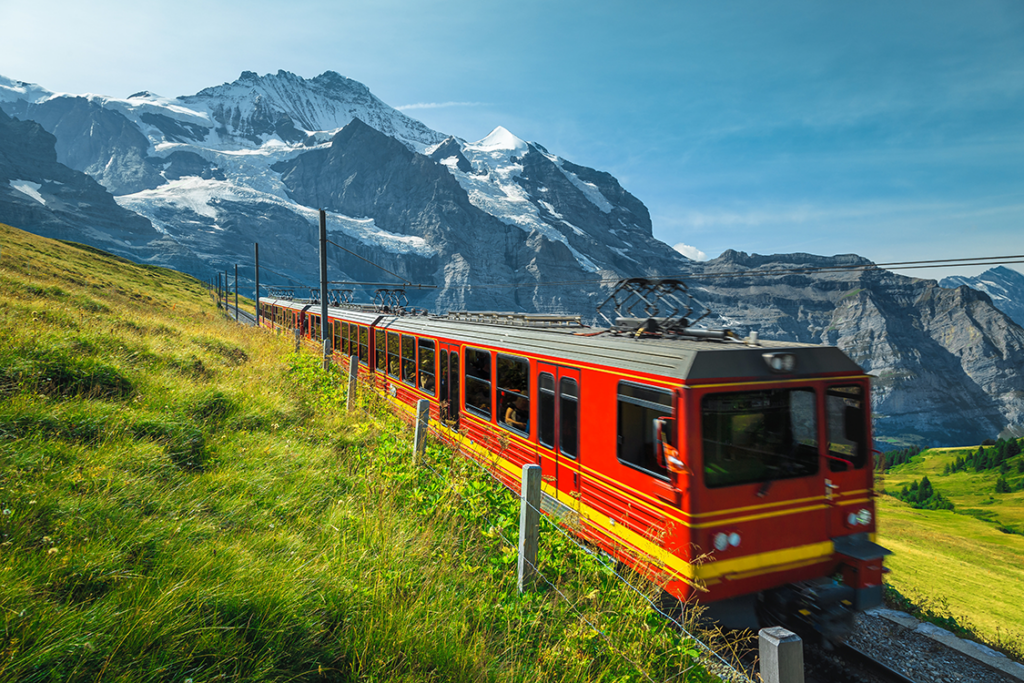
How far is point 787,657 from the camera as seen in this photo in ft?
7.52

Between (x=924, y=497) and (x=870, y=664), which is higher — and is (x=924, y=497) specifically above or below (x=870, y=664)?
below

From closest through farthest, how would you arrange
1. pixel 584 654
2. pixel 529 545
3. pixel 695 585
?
1. pixel 584 654
2. pixel 529 545
3. pixel 695 585

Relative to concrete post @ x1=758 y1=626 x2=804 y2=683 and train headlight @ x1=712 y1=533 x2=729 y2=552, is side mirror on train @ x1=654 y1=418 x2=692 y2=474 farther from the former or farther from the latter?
concrete post @ x1=758 y1=626 x2=804 y2=683

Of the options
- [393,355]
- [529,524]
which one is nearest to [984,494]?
[393,355]

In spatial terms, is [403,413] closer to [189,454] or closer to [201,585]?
[189,454]

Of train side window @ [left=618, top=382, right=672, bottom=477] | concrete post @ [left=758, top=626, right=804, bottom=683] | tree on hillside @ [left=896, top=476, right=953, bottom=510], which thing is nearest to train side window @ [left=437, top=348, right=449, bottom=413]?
train side window @ [left=618, top=382, right=672, bottom=477]

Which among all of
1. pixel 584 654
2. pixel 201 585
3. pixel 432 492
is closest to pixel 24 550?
Result: pixel 201 585

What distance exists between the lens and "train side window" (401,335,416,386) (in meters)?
12.4

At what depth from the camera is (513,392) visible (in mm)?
8109

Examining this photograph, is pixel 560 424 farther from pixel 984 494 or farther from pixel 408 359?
pixel 984 494

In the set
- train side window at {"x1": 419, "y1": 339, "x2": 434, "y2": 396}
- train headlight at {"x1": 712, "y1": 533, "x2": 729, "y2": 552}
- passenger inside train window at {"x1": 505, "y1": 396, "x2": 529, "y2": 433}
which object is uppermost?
train side window at {"x1": 419, "y1": 339, "x2": 434, "y2": 396}

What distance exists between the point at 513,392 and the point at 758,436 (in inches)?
154

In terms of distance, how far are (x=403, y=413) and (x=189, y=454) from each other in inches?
258

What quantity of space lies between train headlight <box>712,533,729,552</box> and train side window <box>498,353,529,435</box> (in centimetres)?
339
